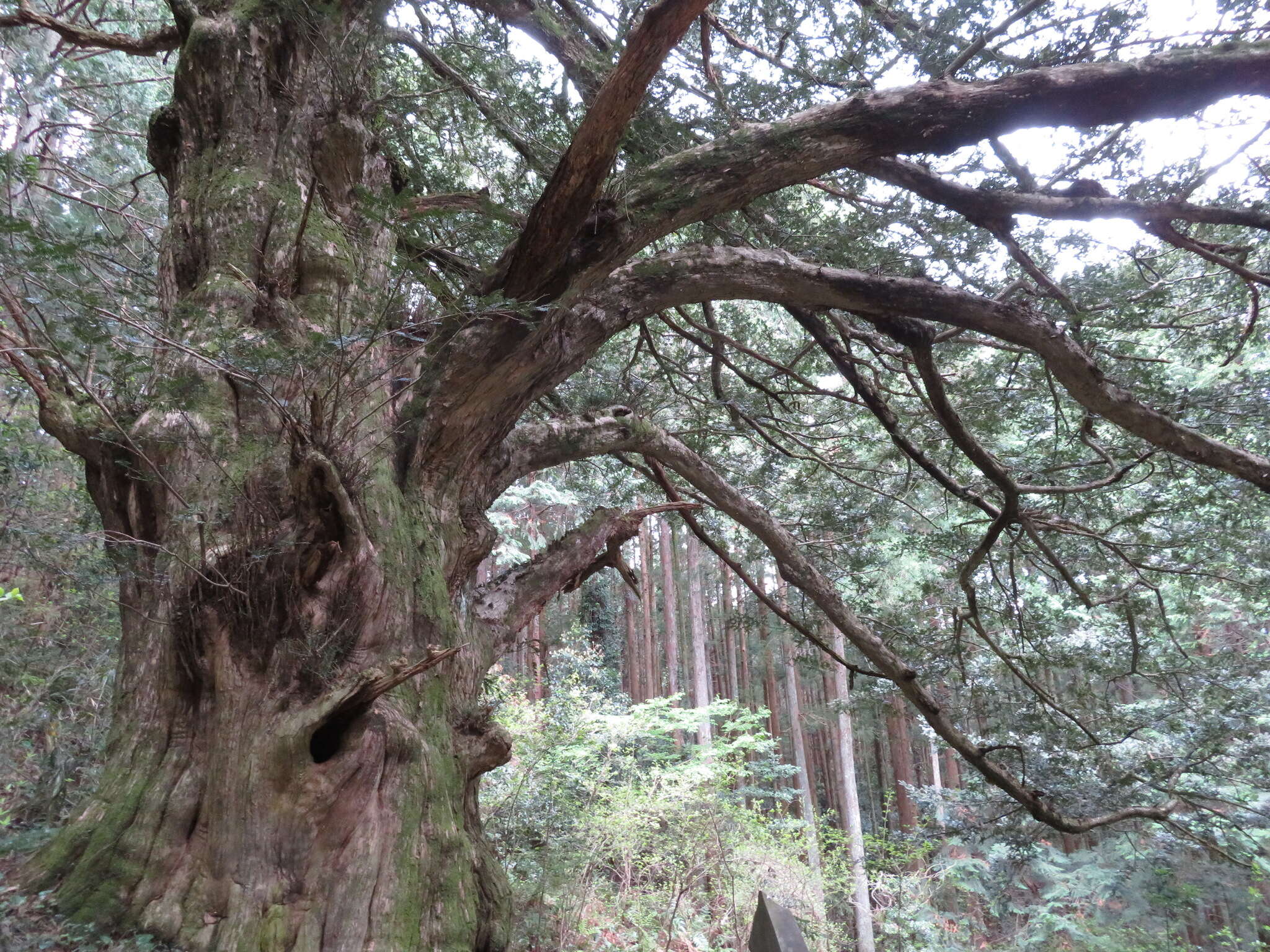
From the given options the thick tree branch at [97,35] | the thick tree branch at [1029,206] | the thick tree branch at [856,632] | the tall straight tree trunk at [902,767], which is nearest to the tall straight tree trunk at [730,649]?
the tall straight tree trunk at [902,767]

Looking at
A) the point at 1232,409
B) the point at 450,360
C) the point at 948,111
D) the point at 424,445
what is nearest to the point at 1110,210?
the point at 948,111

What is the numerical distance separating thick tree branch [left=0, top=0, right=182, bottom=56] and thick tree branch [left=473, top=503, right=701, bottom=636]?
3.24 m

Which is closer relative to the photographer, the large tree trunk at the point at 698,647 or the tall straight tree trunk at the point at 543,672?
the tall straight tree trunk at the point at 543,672

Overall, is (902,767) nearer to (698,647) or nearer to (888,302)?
(698,647)

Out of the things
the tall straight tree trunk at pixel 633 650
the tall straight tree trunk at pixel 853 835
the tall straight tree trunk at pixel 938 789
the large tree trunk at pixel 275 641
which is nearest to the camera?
the large tree trunk at pixel 275 641

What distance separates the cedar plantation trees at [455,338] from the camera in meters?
2.21

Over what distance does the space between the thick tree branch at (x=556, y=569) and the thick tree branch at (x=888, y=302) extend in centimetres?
135

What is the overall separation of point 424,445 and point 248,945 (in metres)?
1.80

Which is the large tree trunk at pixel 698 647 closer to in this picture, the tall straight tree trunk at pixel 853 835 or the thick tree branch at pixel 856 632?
the tall straight tree trunk at pixel 853 835

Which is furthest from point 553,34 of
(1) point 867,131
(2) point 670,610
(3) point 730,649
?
(3) point 730,649

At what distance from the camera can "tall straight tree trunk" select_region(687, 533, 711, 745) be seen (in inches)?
552

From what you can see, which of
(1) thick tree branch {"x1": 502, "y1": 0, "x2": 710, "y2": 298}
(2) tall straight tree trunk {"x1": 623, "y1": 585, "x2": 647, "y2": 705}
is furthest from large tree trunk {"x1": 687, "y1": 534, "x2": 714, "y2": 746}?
(1) thick tree branch {"x1": 502, "y1": 0, "x2": 710, "y2": 298}

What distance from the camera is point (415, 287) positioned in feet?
9.87

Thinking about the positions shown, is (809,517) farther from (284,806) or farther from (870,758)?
(870,758)
